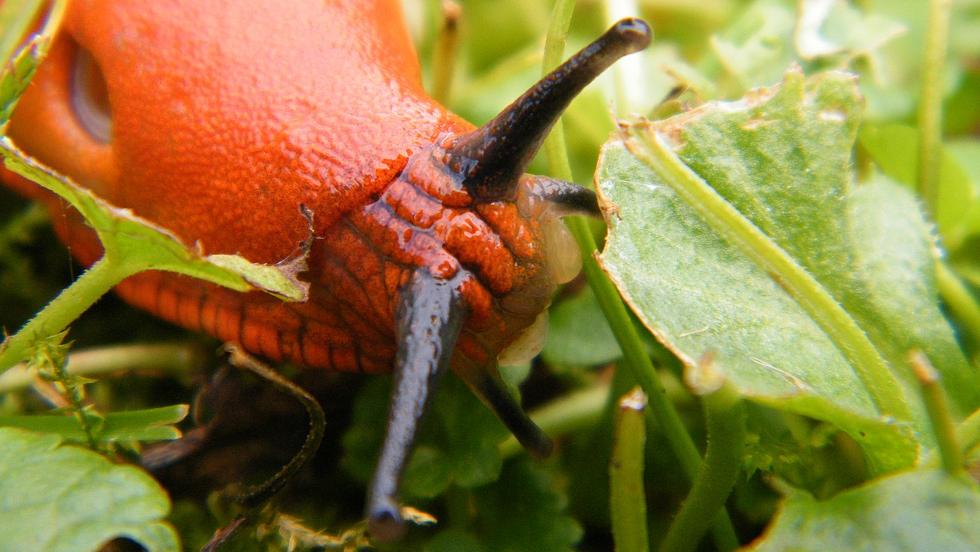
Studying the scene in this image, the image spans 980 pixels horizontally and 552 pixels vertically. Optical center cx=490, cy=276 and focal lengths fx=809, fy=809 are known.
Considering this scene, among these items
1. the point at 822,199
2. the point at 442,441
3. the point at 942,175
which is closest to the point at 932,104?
the point at 942,175

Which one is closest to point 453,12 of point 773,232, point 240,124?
point 240,124

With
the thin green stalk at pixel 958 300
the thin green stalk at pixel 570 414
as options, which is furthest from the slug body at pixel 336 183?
the thin green stalk at pixel 958 300

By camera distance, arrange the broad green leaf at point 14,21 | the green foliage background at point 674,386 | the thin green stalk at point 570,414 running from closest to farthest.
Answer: the green foliage background at point 674,386
the broad green leaf at point 14,21
the thin green stalk at point 570,414

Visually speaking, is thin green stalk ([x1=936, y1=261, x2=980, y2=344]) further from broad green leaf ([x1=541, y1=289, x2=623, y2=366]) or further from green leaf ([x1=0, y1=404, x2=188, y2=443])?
green leaf ([x1=0, y1=404, x2=188, y2=443])

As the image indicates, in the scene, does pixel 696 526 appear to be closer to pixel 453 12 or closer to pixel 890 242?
pixel 890 242

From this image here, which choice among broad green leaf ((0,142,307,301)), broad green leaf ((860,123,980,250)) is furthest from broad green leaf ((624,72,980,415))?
broad green leaf ((0,142,307,301))

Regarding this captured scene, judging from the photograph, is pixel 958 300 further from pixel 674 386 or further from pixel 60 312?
pixel 60 312

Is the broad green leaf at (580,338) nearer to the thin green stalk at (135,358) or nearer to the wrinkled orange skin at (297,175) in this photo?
the wrinkled orange skin at (297,175)
